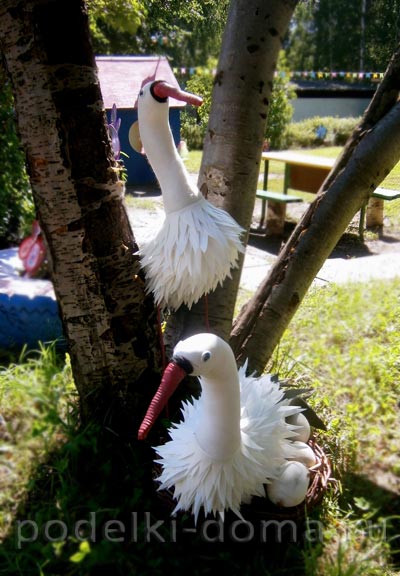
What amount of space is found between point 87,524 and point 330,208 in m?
1.10

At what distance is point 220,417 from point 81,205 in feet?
2.01

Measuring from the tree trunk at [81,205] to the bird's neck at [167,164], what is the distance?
107mm

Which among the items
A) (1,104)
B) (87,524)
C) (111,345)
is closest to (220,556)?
(87,524)

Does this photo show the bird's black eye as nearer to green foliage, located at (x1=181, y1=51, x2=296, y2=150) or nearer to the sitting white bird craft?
the sitting white bird craft

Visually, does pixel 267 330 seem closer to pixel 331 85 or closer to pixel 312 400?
pixel 312 400

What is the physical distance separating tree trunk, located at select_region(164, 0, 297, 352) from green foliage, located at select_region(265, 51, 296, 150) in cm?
31

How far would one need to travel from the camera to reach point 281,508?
119cm

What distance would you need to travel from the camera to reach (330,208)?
4.78 ft

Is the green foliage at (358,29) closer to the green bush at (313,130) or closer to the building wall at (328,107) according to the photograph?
the building wall at (328,107)

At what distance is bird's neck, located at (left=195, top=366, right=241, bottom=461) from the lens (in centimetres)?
106

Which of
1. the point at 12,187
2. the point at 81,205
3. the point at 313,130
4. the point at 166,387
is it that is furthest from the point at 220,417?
the point at 12,187

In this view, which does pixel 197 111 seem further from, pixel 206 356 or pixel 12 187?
pixel 12 187

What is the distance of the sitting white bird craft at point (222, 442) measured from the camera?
1.00 meters

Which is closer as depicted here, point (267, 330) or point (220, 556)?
point (220, 556)
